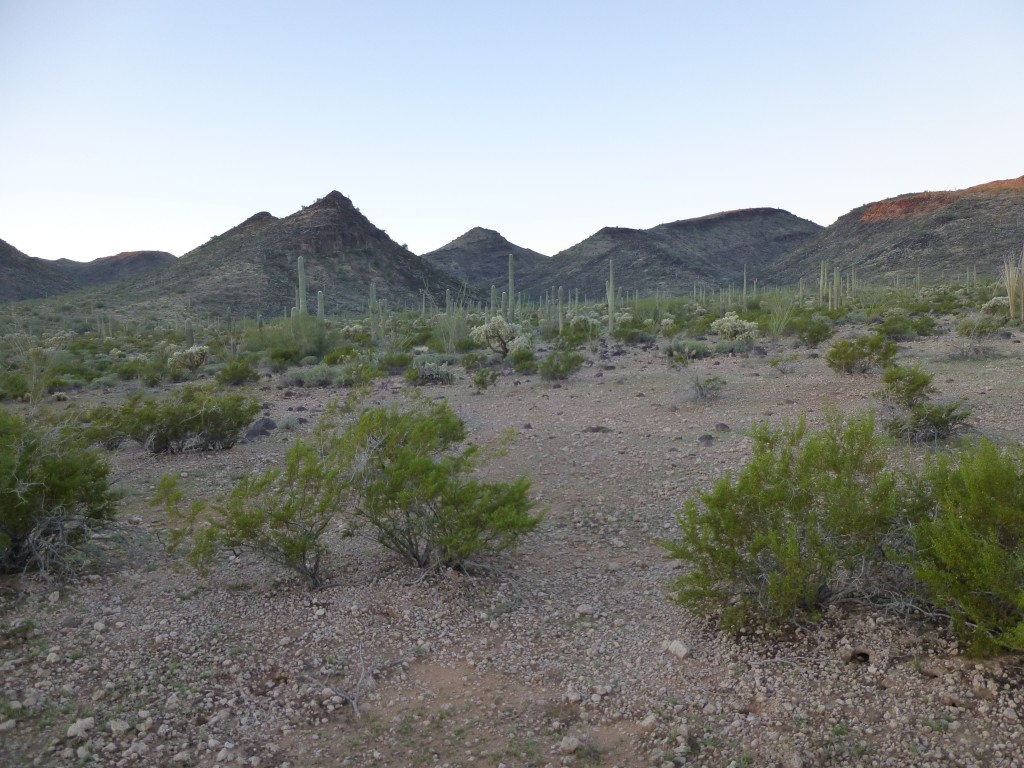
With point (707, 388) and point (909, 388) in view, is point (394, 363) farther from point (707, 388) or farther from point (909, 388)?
point (909, 388)

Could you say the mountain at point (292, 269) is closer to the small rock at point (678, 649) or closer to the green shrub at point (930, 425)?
the green shrub at point (930, 425)

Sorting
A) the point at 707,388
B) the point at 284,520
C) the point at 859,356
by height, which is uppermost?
the point at 859,356

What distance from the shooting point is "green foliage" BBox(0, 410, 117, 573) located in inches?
189

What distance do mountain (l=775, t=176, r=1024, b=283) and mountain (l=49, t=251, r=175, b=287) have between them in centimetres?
7034

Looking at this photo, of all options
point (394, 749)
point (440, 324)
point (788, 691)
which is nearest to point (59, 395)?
point (440, 324)

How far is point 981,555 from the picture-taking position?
10.8 feet

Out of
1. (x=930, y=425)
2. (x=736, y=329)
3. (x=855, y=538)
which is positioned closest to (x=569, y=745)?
(x=855, y=538)

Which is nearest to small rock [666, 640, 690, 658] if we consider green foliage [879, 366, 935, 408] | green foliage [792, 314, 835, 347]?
green foliage [879, 366, 935, 408]

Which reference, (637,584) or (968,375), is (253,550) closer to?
(637,584)

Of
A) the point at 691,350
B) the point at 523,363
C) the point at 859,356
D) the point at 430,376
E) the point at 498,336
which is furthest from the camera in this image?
the point at 498,336

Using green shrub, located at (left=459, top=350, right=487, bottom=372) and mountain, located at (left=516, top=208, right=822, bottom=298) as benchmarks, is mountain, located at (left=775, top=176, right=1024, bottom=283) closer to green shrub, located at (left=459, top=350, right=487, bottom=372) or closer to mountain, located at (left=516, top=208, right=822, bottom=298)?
mountain, located at (left=516, top=208, right=822, bottom=298)

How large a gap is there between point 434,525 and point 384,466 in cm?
57

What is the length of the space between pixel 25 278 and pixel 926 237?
72.1 m

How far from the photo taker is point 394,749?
3.31 metres
